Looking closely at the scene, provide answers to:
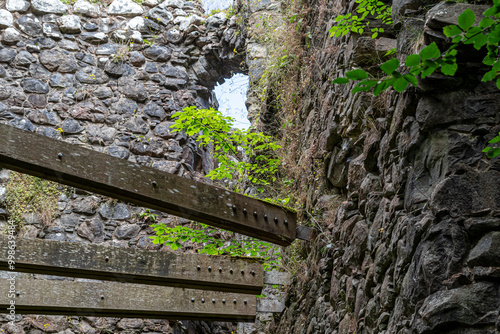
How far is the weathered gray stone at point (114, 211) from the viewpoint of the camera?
770cm

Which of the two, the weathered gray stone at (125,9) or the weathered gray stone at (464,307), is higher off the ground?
the weathered gray stone at (125,9)

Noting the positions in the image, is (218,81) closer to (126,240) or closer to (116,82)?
(116,82)

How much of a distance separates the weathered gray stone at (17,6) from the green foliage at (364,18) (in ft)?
22.2

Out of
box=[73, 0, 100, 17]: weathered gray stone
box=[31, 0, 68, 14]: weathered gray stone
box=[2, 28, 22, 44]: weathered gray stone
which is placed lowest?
box=[2, 28, 22, 44]: weathered gray stone

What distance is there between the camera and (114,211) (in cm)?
→ 774

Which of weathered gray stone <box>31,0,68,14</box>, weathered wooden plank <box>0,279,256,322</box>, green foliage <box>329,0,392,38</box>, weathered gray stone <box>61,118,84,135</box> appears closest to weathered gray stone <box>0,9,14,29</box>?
weathered gray stone <box>31,0,68,14</box>

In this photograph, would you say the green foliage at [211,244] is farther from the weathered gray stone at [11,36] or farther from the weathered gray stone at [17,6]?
the weathered gray stone at [17,6]

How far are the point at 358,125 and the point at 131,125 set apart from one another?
18.0 ft

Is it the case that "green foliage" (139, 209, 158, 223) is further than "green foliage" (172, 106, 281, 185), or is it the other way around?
"green foliage" (139, 209, 158, 223)

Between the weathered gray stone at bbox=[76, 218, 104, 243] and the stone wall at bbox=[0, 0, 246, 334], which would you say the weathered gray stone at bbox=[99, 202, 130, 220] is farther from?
the weathered gray stone at bbox=[76, 218, 104, 243]

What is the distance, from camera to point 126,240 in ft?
25.0

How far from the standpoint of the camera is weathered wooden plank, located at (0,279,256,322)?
181 inches

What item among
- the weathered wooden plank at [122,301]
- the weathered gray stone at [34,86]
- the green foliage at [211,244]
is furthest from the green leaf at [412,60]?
the weathered gray stone at [34,86]

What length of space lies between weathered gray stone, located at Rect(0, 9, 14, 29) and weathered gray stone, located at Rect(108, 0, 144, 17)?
1.69 metres
